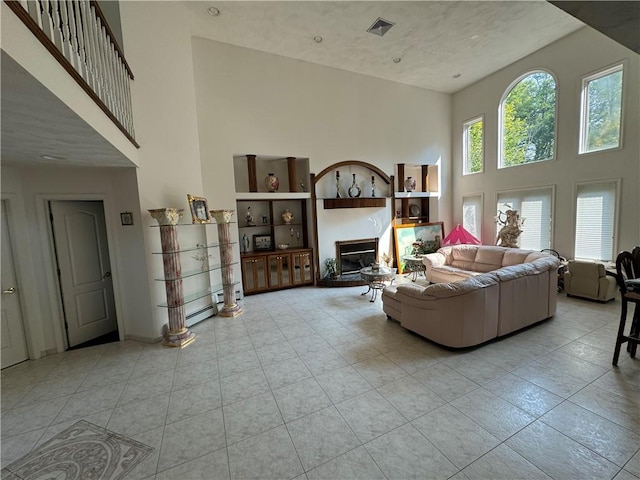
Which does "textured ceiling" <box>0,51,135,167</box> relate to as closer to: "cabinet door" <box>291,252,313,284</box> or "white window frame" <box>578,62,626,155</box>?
"cabinet door" <box>291,252,313,284</box>

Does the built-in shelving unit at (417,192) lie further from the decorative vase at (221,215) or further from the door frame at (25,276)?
the door frame at (25,276)

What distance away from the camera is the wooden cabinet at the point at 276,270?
5598 millimetres

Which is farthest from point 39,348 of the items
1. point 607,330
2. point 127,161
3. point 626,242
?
point 626,242

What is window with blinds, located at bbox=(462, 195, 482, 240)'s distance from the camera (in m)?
7.20

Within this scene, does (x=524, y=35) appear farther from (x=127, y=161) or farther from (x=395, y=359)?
(x=127, y=161)

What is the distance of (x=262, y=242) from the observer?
19.8 feet

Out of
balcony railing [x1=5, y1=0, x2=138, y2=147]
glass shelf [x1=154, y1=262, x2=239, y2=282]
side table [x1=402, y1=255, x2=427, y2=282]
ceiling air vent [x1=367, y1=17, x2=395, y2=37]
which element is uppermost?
ceiling air vent [x1=367, y1=17, x2=395, y2=37]

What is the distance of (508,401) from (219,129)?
5.75 metres

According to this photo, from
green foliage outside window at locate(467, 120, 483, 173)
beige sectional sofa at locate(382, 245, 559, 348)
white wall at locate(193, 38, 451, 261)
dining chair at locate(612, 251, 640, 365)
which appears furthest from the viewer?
green foliage outside window at locate(467, 120, 483, 173)

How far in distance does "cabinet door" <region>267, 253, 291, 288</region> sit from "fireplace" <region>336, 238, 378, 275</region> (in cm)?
125

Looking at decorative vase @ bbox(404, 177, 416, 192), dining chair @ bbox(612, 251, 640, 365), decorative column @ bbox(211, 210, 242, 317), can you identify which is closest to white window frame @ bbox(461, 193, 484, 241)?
decorative vase @ bbox(404, 177, 416, 192)

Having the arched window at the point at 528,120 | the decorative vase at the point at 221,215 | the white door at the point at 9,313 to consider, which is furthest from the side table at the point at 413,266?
the white door at the point at 9,313

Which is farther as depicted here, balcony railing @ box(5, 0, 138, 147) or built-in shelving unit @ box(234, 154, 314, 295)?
built-in shelving unit @ box(234, 154, 314, 295)

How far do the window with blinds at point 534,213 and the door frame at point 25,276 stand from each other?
8675 millimetres
